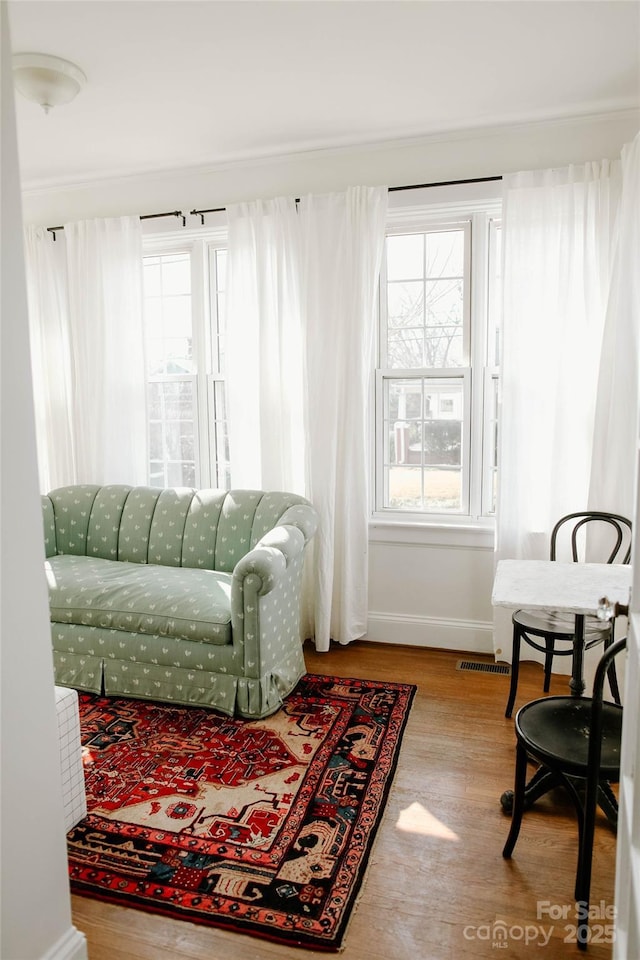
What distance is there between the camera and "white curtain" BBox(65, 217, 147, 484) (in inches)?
164

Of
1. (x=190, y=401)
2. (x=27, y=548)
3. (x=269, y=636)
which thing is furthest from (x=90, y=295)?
(x=27, y=548)

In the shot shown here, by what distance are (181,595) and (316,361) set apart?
4.91ft

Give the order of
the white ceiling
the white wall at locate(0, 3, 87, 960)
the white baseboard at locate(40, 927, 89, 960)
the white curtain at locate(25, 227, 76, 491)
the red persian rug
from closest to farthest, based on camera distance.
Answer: the white wall at locate(0, 3, 87, 960), the white baseboard at locate(40, 927, 89, 960), the red persian rug, the white ceiling, the white curtain at locate(25, 227, 76, 491)

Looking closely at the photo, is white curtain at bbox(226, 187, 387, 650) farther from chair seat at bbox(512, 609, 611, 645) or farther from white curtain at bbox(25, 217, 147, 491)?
chair seat at bbox(512, 609, 611, 645)

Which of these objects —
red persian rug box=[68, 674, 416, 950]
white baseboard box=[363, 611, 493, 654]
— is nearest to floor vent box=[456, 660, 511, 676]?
white baseboard box=[363, 611, 493, 654]

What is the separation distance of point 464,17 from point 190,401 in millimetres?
2630

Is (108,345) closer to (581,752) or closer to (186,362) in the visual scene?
(186,362)

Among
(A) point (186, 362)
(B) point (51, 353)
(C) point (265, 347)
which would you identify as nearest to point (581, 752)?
(C) point (265, 347)

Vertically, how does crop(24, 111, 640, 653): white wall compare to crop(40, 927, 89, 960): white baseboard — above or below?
above

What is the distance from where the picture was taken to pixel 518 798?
2076 mm

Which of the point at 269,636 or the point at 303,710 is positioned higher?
the point at 269,636

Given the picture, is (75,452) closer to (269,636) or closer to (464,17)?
(269,636)

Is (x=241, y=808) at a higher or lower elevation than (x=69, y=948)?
lower

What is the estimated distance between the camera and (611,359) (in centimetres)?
318
